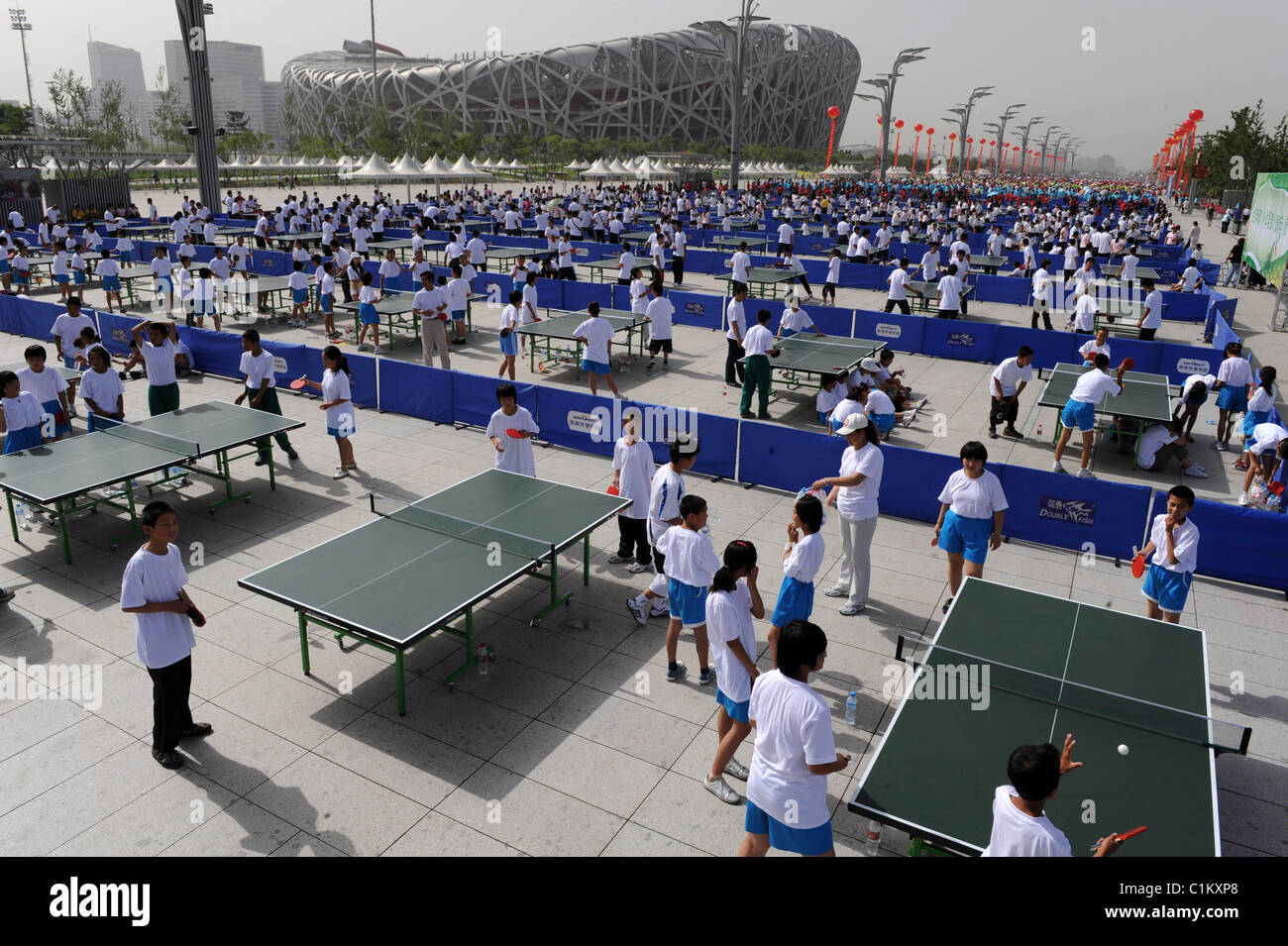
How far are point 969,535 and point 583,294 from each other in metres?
16.7

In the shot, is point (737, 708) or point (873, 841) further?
point (737, 708)

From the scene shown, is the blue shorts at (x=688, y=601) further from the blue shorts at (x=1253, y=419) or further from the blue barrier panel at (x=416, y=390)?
the blue shorts at (x=1253, y=419)

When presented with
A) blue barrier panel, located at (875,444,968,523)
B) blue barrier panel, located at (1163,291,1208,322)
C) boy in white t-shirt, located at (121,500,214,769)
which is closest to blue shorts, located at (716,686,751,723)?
boy in white t-shirt, located at (121,500,214,769)

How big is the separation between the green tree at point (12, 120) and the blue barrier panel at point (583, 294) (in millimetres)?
64175

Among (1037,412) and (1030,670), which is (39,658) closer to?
(1030,670)

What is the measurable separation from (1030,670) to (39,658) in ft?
28.5

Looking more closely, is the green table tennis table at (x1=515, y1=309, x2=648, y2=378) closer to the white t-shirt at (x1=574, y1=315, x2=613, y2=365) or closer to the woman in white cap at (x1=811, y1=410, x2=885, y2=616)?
the white t-shirt at (x1=574, y1=315, x2=613, y2=365)

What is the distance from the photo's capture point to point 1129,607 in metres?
9.25

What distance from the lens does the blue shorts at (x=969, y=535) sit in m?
8.23

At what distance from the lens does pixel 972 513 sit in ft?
26.7

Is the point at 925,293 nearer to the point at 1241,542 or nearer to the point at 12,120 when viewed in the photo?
the point at 1241,542

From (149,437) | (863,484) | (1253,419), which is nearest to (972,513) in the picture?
(863,484)

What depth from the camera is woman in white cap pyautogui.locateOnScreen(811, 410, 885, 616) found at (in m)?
8.51
